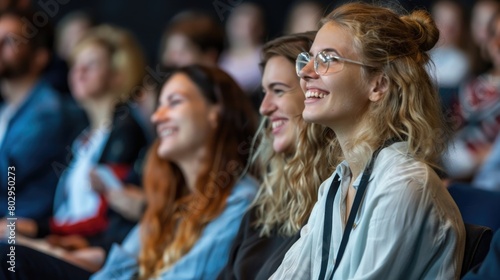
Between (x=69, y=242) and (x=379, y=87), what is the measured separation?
1786 millimetres

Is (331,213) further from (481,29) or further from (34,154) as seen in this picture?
(481,29)

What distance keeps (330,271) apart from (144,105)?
274cm

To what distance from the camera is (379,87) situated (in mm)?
1829

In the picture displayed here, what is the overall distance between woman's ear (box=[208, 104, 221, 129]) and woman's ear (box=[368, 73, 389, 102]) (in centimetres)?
109

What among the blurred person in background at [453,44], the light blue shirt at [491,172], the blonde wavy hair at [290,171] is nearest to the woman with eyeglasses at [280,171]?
the blonde wavy hair at [290,171]

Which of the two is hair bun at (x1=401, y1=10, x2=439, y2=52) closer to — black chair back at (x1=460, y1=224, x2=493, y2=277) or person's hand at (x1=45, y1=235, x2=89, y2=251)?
black chair back at (x1=460, y1=224, x2=493, y2=277)

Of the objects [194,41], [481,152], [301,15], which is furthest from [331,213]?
[301,15]

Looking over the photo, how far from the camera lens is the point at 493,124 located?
382 cm

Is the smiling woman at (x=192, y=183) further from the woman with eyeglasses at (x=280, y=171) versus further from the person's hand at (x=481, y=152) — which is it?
the person's hand at (x=481, y=152)

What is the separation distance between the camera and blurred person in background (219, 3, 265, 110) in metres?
4.85

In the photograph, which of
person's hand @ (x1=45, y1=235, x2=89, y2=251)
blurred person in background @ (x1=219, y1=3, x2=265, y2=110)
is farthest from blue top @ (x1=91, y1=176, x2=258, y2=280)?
blurred person in background @ (x1=219, y1=3, x2=265, y2=110)

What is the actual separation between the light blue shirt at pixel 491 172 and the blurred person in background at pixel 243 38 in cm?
151

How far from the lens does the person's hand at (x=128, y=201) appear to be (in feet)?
12.0

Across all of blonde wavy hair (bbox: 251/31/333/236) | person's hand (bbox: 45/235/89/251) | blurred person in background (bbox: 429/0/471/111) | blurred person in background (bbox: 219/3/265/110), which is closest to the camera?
blonde wavy hair (bbox: 251/31/333/236)
